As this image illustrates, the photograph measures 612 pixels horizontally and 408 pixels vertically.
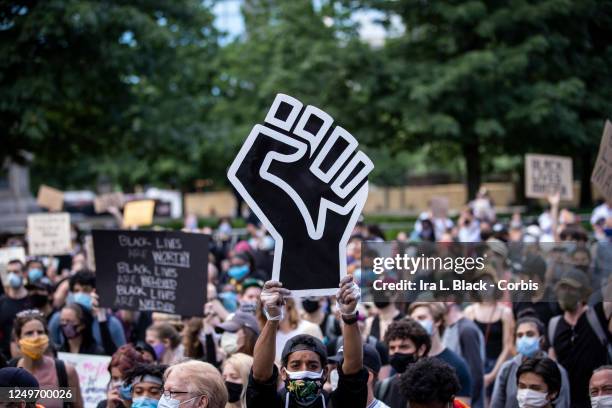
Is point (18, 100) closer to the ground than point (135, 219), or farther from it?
farther from it

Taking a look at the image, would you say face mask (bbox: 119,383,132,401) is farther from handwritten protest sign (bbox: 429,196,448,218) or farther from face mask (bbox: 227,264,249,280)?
handwritten protest sign (bbox: 429,196,448,218)

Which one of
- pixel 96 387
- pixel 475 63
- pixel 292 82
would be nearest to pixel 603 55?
pixel 475 63

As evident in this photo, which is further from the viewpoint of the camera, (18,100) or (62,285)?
(18,100)

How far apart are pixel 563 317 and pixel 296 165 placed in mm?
3210

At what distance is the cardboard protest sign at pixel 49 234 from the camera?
42.3 feet

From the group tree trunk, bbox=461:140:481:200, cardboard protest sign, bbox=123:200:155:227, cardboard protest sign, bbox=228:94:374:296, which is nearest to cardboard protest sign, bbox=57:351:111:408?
cardboard protest sign, bbox=228:94:374:296

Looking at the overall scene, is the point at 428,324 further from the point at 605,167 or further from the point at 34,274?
the point at 34,274

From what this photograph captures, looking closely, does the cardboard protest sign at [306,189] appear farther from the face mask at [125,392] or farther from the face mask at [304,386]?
the face mask at [125,392]

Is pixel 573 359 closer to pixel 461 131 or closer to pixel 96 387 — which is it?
pixel 96 387

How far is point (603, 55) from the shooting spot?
80.3 ft

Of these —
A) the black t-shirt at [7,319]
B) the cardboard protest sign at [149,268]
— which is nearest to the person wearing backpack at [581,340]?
the cardboard protest sign at [149,268]

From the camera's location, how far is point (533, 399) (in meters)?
5.54

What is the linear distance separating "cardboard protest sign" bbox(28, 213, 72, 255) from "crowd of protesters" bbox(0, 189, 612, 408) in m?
3.42

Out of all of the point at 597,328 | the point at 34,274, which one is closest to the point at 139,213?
the point at 34,274
